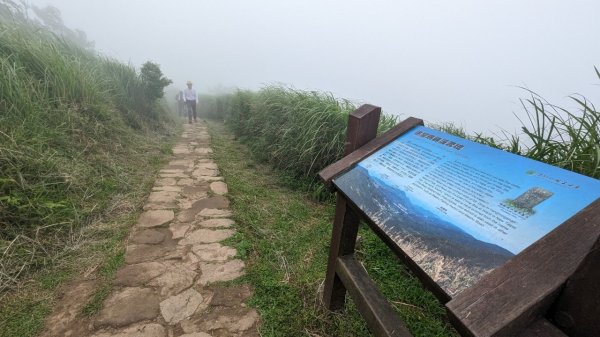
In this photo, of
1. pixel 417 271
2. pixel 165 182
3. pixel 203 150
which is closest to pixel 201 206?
pixel 165 182

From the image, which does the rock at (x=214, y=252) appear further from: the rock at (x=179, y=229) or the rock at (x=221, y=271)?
the rock at (x=179, y=229)

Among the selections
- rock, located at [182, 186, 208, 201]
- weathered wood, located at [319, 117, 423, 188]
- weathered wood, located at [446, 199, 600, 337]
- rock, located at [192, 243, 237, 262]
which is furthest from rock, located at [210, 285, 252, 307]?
rock, located at [182, 186, 208, 201]

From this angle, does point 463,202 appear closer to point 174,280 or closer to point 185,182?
point 174,280

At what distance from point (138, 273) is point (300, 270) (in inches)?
47.2

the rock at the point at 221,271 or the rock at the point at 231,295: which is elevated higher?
the rock at the point at 221,271

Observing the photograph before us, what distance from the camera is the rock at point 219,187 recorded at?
3.67 metres

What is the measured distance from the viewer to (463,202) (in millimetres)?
1060

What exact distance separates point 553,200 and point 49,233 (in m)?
3.04

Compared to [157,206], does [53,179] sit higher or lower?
higher

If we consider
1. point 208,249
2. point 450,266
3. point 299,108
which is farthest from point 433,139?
point 299,108

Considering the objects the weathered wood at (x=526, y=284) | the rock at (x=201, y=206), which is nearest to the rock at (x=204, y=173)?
the rock at (x=201, y=206)

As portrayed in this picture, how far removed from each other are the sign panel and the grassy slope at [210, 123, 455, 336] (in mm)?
947

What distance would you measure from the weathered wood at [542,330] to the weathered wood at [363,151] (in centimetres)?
101

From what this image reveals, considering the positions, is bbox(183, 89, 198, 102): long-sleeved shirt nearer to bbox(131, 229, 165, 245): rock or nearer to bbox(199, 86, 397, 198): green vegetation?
bbox(199, 86, 397, 198): green vegetation
